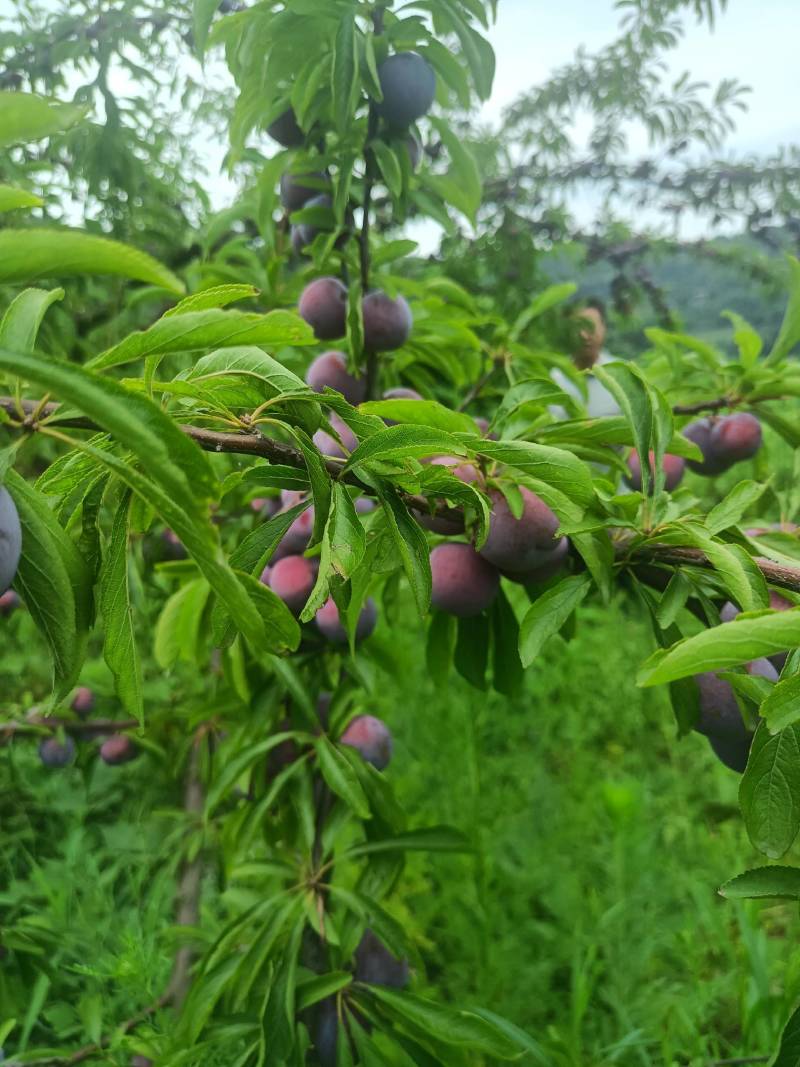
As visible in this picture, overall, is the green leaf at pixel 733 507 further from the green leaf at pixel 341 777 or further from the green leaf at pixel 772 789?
the green leaf at pixel 341 777

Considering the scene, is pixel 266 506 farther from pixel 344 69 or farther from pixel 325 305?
pixel 344 69

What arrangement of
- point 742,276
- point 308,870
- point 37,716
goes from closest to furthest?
point 308,870, point 37,716, point 742,276

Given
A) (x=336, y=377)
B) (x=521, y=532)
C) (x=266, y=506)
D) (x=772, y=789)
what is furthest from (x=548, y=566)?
(x=266, y=506)

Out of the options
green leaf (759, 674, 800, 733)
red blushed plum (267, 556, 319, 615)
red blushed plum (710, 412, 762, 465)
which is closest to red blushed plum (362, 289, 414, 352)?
red blushed plum (267, 556, 319, 615)

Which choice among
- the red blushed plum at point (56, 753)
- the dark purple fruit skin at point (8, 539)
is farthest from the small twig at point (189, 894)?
the dark purple fruit skin at point (8, 539)

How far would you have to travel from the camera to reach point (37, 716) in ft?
4.40

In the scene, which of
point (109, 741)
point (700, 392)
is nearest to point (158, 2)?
point (700, 392)

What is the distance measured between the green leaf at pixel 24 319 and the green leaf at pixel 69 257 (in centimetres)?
5

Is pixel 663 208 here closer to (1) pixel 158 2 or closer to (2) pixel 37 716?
(1) pixel 158 2

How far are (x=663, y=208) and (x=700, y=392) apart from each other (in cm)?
120

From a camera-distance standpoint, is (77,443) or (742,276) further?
(742,276)

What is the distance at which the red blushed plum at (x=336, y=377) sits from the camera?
37.7 inches

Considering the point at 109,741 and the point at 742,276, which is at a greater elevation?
the point at 742,276

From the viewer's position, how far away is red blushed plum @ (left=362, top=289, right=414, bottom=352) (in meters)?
0.92
